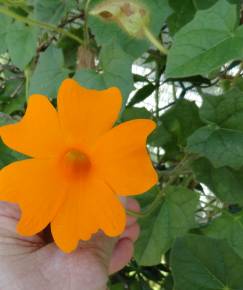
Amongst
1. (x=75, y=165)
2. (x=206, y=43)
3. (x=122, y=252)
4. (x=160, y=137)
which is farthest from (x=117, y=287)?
(x=206, y=43)

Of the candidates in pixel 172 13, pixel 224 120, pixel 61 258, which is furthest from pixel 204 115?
pixel 61 258

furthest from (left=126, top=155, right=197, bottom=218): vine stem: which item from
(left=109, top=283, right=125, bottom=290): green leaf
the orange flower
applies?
(left=109, top=283, right=125, bottom=290): green leaf

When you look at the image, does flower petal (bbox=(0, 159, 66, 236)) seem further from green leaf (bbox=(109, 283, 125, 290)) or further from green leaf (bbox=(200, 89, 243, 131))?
green leaf (bbox=(109, 283, 125, 290))

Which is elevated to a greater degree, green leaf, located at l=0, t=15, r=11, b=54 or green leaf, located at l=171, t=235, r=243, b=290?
green leaf, located at l=0, t=15, r=11, b=54

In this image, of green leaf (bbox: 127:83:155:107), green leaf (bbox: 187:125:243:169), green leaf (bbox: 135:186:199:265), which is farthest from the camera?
green leaf (bbox: 127:83:155:107)

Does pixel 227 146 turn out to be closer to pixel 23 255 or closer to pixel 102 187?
pixel 102 187

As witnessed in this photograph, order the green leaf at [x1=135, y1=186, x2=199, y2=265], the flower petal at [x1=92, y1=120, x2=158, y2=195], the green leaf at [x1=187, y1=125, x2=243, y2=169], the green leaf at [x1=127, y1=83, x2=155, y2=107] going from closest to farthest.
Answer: the flower petal at [x1=92, y1=120, x2=158, y2=195] → the green leaf at [x1=187, y1=125, x2=243, y2=169] → the green leaf at [x1=135, y1=186, x2=199, y2=265] → the green leaf at [x1=127, y1=83, x2=155, y2=107]

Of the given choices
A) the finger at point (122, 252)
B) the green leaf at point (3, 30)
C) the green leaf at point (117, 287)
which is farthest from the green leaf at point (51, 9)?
the green leaf at point (117, 287)

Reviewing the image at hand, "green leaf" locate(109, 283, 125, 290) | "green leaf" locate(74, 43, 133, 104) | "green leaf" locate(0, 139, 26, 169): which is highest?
"green leaf" locate(74, 43, 133, 104)

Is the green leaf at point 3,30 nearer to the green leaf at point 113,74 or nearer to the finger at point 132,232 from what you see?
the green leaf at point 113,74
